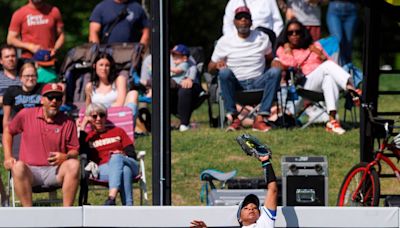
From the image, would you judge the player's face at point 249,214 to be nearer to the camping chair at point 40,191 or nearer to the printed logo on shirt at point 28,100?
the camping chair at point 40,191

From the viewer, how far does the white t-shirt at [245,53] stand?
581 inches

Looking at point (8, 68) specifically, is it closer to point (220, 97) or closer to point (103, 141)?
point (220, 97)

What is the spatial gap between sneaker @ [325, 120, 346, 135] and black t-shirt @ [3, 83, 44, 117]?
10.5 feet

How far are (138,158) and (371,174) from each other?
219 centimetres

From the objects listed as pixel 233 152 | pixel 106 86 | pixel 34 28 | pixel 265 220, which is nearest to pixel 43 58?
pixel 34 28

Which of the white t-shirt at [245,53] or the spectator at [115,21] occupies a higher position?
the spectator at [115,21]

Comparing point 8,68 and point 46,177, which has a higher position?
point 8,68

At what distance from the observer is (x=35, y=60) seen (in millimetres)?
15227

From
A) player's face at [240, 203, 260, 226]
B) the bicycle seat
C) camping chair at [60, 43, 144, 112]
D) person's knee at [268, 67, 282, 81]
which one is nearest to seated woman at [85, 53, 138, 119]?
camping chair at [60, 43, 144, 112]

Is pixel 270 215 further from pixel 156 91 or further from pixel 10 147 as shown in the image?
pixel 10 147

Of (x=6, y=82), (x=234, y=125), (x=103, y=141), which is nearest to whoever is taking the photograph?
(x=103, y=141)

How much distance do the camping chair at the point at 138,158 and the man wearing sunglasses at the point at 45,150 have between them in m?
0.14

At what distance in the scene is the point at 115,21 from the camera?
1591cm

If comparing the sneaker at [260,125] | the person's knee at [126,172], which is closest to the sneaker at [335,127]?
the sneaker at [260,125]
